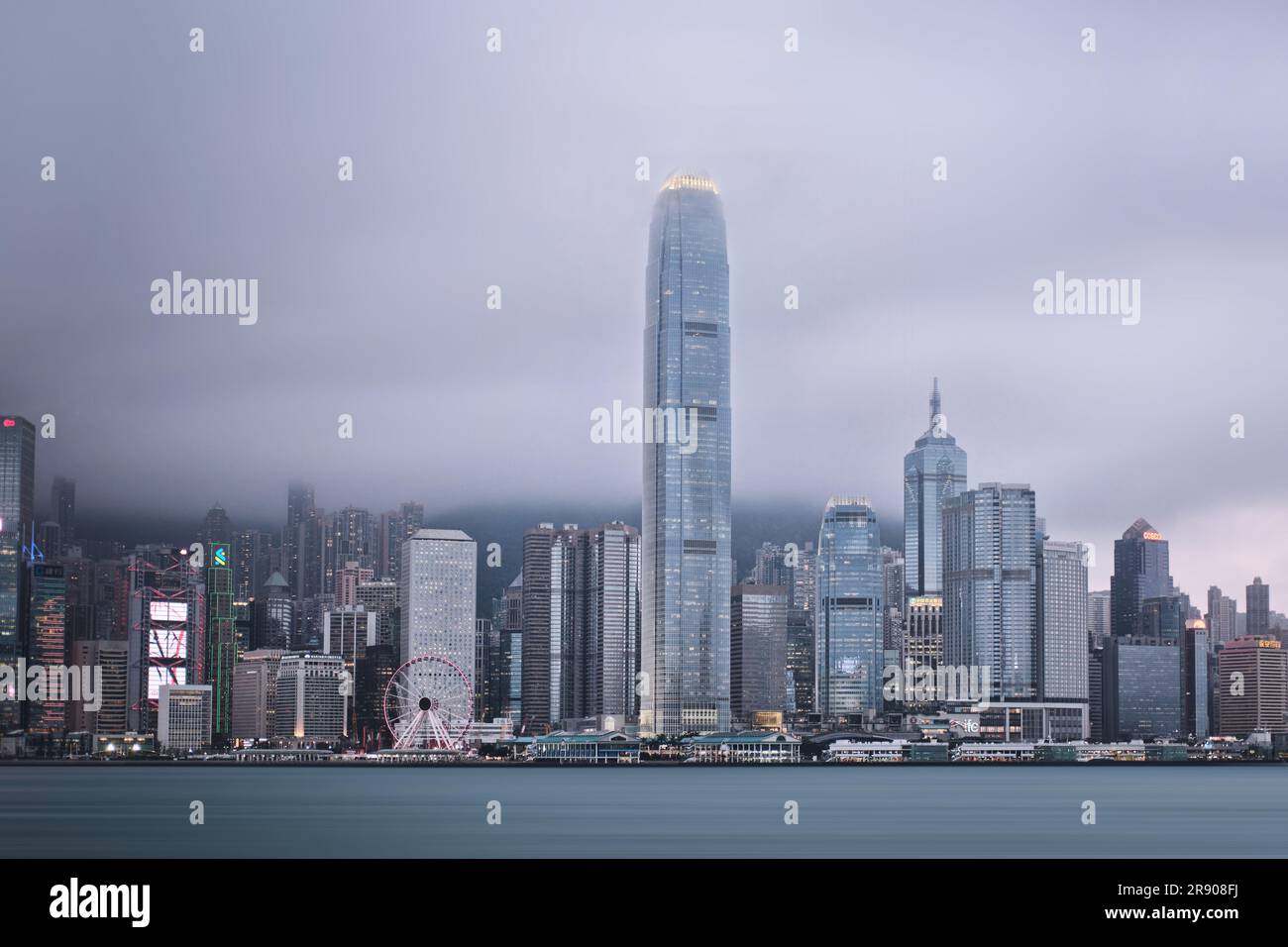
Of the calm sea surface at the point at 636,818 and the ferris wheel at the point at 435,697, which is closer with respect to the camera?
the calm sea surface at the point at 636,818

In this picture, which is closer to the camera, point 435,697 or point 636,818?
point 636,818

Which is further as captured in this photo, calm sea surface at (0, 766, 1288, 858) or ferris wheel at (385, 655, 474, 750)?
ferris wheel at (385, 655, 474, 750)
